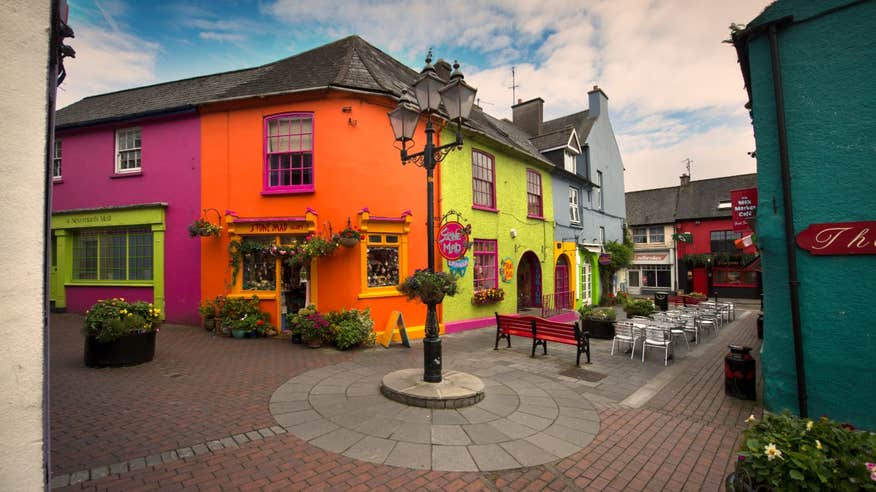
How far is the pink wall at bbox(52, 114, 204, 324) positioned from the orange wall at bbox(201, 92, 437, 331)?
1.71 feet

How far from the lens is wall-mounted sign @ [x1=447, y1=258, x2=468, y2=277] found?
11.9m

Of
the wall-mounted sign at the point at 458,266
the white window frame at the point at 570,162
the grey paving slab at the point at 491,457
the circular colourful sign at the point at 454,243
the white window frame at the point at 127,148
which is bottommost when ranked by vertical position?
the grey paving slab at the point at 491,457

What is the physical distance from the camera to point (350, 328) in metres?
9.02

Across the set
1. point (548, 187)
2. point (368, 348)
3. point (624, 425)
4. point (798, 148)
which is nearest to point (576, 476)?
point (624, 425)

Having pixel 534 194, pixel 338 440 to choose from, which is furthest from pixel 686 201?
pixel 338 440

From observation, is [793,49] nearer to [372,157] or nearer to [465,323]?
[372,157]

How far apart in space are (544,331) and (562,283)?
10.4m

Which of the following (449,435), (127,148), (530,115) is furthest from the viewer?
(530,115)

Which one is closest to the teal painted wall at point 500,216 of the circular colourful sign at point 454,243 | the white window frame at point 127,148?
the circular colourful sign at point 454,243

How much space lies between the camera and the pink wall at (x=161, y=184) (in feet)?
36.9

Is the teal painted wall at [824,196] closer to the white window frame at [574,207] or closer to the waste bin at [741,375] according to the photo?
the waste bin at [741,375]

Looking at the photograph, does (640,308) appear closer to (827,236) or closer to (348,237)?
(827,236)

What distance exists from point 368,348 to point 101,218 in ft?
33.7

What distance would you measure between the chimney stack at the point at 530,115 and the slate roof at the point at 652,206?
1546cm
